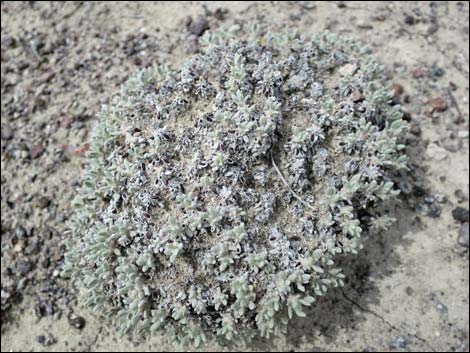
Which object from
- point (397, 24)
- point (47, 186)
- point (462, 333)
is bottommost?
point (462, 333)

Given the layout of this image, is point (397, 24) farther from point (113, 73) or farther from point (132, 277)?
point (132, 277)

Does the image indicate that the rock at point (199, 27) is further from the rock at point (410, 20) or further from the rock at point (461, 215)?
the rock at point (461, 215)

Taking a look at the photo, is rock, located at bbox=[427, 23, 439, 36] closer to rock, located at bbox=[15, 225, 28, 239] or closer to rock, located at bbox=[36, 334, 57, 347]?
rock, located at bbox=[15, 225, 28, 239]

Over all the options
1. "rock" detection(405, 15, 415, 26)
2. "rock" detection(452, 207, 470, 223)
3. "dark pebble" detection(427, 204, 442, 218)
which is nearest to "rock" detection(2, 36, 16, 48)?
"rock" detection(405, 15, 415, 26)

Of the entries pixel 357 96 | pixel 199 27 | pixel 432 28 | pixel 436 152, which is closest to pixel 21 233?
pixel 199 27

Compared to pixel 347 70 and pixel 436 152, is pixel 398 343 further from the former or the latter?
pixel 347 70

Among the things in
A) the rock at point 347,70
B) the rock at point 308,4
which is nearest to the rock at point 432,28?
the rock at point 308,4

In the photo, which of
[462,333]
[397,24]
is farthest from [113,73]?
[462,333]
